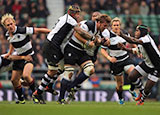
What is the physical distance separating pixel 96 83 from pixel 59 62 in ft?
22.0

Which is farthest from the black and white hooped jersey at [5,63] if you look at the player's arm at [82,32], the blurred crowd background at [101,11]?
the blurred crowd background at [101,11]

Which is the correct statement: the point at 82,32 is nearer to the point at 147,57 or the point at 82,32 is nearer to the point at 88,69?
the point at 88,69

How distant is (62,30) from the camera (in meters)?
12.0

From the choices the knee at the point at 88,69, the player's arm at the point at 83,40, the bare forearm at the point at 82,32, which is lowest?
the knee at the point at 88,69

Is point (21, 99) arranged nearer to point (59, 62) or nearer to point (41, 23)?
point (59, 62)

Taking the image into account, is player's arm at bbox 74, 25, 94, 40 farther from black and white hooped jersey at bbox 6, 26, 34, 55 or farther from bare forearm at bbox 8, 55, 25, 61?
bare forearm at bbox 8, 55, 25, 61

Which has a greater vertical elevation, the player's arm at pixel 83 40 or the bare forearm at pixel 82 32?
the bare forearm at pixel 82 32

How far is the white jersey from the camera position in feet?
39.0

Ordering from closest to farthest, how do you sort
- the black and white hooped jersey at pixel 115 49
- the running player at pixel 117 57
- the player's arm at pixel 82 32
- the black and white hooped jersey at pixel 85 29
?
the player's arm at pixel 82 32 → the black and white hooped jersey at pixel 85 29 → the running player at pixel 117 57 → the black and white hooped jersey at pixel 115 49

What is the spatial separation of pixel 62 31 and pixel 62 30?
0.03m

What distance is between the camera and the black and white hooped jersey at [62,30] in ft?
39.0

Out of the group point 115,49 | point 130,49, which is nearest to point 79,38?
point 130,49

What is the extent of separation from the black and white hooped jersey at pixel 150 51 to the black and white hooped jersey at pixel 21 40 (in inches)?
117

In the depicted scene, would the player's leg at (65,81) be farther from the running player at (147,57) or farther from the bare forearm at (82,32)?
the running player at (147,57)
